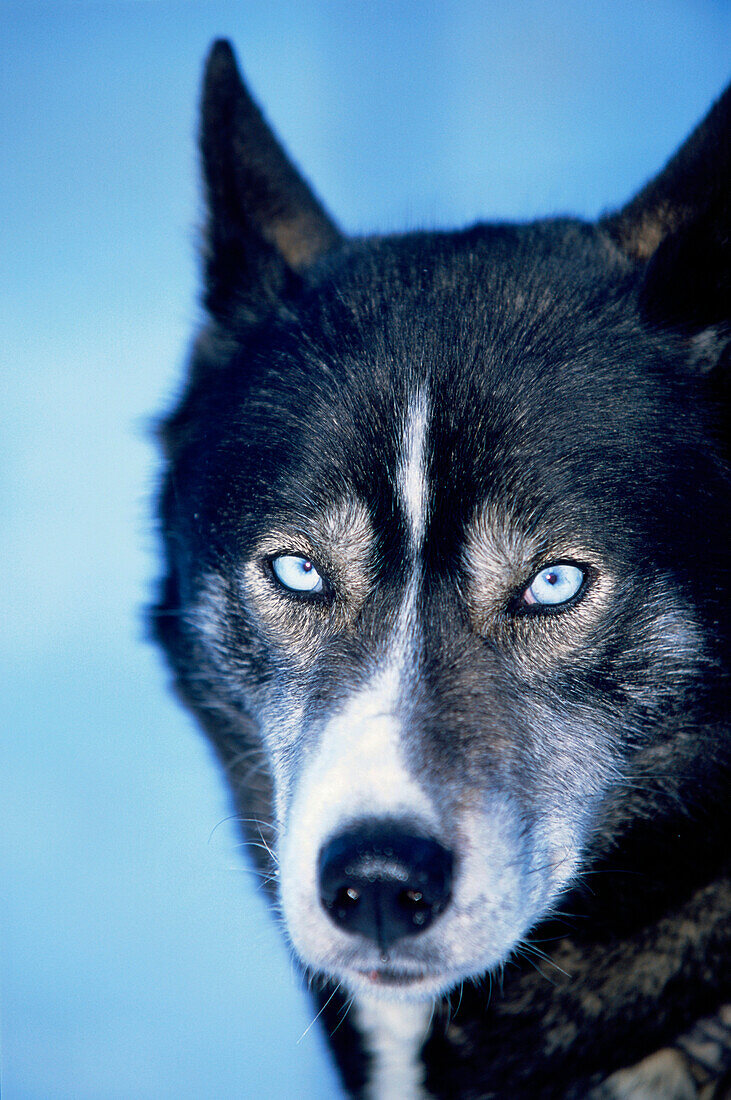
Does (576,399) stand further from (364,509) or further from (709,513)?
(364,509)

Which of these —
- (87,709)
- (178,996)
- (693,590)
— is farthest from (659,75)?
(178,996)

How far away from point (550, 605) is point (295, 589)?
0.51 m

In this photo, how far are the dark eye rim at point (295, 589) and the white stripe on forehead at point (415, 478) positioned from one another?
0.65 feet

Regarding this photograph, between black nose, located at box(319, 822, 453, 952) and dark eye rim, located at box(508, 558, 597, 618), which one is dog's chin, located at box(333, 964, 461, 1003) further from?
dark eye rim, located at box(508, 558, 597, 618)

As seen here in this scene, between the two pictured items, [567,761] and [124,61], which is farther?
[124,61]

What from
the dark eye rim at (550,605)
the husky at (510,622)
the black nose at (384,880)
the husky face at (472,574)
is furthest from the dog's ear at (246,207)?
the black nose at (384,880)

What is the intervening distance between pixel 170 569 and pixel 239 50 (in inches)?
53.0

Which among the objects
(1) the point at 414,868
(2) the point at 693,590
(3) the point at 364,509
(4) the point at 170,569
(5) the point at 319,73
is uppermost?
(5) the point at 319,73

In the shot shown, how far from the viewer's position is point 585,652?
1533 millimetres

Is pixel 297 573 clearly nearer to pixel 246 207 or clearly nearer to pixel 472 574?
pixel 472 574

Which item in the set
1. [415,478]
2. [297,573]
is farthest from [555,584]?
[297,573]

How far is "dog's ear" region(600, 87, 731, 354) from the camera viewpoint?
1.53 meters

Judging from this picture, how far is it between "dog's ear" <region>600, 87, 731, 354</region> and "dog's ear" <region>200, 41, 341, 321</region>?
→ 827 mm

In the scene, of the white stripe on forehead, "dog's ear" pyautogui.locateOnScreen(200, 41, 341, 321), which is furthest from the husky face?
"dog's ear" pyautogui.locateOnScreen(200, 41, 341, 321)
